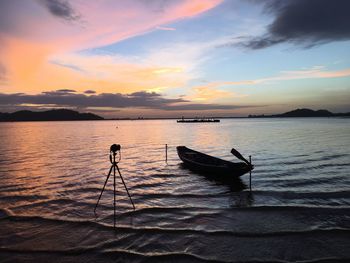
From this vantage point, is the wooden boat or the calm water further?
the wooden boat

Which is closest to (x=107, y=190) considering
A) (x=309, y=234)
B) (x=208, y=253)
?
(x=208, y=253)

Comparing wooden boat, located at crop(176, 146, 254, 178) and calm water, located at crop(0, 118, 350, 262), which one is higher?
wooden boat, located at crop(176, 146, 254, 178)

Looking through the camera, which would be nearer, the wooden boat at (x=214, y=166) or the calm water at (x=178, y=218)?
the calm water at (x=178, y=218)

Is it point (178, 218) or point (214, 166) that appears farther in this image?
point (214, 166)

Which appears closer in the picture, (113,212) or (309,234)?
(309,234)

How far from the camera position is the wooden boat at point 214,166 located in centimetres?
2123

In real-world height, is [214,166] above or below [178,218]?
above

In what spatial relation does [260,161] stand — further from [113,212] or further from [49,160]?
[49,160]

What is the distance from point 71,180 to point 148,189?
25.1ft

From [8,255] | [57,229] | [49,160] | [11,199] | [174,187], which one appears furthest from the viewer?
[49,160]

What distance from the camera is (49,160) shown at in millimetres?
34438

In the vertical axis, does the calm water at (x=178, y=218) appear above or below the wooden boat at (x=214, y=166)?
below

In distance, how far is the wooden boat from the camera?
21.2 metres

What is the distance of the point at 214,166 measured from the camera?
76.5 ft
